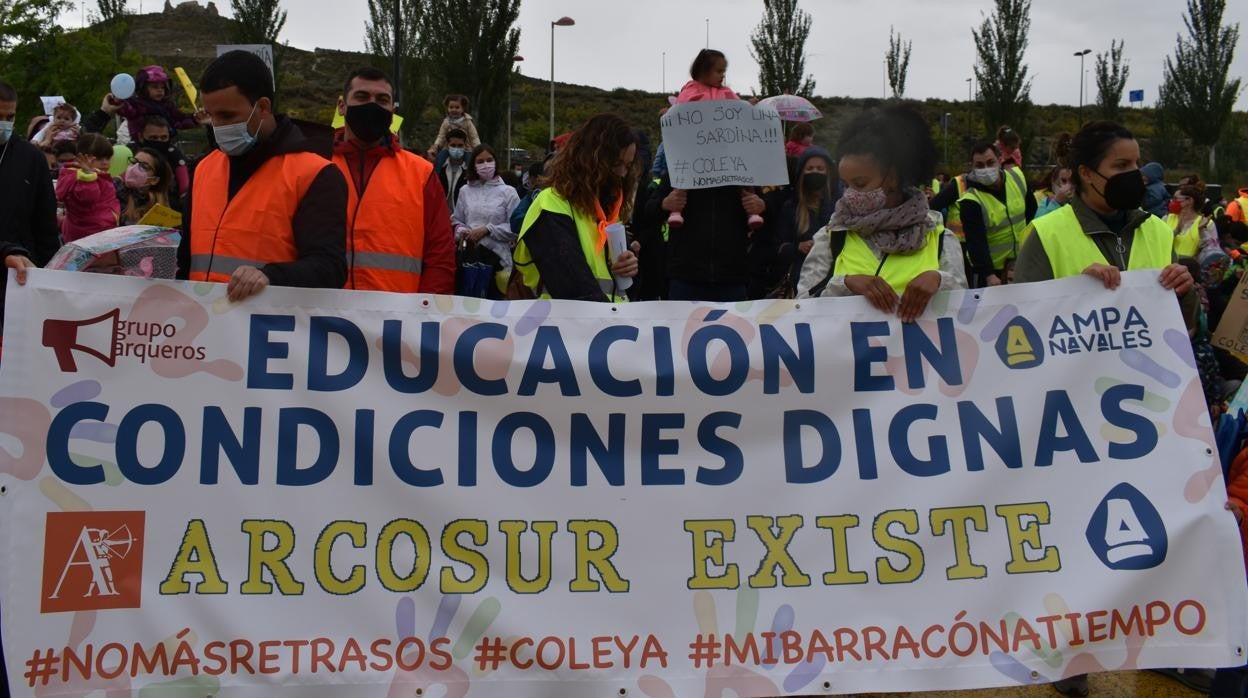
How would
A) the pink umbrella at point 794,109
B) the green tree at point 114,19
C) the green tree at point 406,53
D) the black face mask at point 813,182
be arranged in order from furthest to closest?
the green tree at point 114,19 < the green tree at point 406,53 < the pink umbrella at point 794,109 < the black face mask at point 813,182

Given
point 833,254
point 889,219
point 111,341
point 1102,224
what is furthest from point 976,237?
point 111,341

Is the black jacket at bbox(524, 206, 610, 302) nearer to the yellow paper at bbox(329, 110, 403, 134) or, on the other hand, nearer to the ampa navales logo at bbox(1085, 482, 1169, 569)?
the yellow paper at bbox(329, 110, 403, 134)

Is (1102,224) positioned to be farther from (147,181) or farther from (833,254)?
(147,181)

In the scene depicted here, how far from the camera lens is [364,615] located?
332 cm

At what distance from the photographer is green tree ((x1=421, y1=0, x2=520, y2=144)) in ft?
87.8

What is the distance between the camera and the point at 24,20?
32312 millimetres

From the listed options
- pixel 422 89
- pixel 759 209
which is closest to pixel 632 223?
pixel 759 209

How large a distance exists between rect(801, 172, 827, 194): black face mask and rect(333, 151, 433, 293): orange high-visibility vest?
10.6 feet

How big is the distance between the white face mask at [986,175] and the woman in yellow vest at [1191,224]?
2984 mm

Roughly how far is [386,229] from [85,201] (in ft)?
14.9

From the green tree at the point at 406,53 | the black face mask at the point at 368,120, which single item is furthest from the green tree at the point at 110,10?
the black face mask at the point at 368,120

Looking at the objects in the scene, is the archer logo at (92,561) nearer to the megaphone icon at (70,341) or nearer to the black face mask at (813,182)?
the megaphone icon at (70,341)

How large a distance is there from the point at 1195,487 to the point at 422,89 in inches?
1276

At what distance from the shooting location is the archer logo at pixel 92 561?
325 cm
